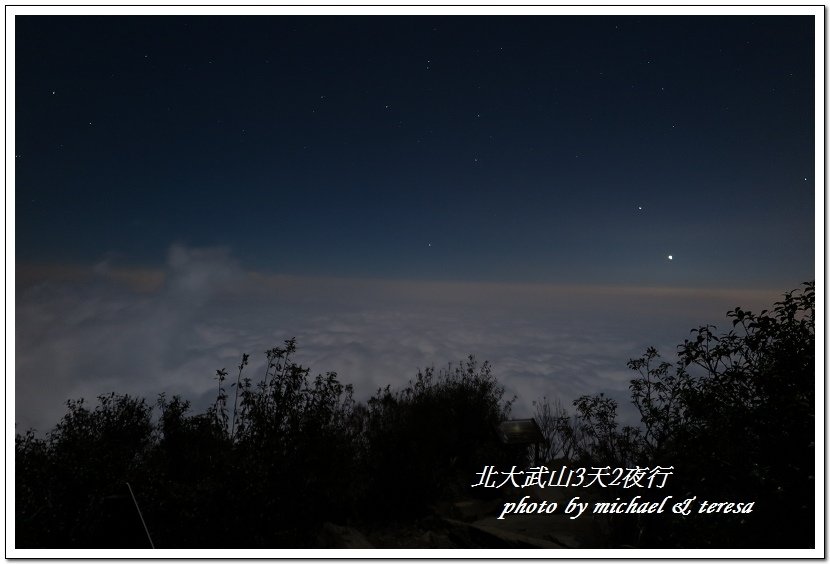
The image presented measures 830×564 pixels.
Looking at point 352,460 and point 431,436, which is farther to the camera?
point 431,436

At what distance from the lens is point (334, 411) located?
31.3 feet

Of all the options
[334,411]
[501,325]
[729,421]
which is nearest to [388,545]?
[334,411]

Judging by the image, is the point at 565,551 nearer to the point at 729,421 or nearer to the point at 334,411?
the point at 729,421

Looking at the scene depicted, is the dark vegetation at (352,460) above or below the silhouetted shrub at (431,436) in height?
above

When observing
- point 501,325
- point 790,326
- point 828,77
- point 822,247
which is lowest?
point 501,325

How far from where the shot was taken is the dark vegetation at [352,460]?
5.01 meters

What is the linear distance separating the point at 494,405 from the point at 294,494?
1713 centimetres

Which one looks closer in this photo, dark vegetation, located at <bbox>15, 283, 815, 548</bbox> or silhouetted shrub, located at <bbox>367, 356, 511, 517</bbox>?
dark vegetation, located at <bbox>15, 283, 815, 548</bbox>

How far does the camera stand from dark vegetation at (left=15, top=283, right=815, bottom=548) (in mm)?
5008

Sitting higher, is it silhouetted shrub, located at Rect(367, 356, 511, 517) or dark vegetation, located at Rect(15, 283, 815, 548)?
dark vegetation, located at Rect(15, 283, 815, 548)

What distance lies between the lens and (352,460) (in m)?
10.2

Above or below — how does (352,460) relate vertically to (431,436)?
above
